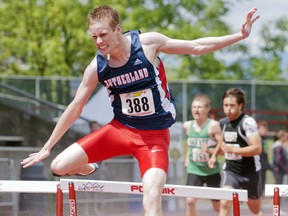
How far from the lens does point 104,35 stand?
786 centimetres

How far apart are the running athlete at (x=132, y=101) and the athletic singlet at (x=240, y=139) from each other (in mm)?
3179

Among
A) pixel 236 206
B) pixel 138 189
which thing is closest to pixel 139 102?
pixel 138 189

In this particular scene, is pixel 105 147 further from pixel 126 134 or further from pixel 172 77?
pixel 172 77

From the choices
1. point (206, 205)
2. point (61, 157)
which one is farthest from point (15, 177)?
point (61, 157)

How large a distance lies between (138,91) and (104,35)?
2.09ft

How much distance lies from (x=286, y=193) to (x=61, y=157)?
84.6 inches

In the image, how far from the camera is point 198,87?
26.2m

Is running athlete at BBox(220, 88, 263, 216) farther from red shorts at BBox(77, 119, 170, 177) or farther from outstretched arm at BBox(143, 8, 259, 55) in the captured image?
outstretched arm at BBox(143, 8, 259, 55)

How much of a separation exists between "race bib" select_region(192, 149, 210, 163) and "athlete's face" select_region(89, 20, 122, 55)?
530cm

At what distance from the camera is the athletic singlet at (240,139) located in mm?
11461

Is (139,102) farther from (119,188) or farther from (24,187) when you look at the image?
(24,187)

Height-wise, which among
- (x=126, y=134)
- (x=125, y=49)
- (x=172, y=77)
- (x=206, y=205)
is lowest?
(x=206, y=205)

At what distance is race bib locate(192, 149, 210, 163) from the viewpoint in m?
13.0

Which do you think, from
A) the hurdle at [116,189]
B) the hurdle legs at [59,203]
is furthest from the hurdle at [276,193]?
the hurdle legs at [59,203]
